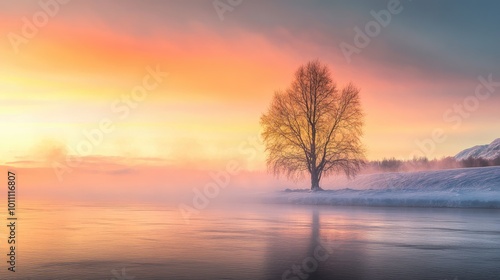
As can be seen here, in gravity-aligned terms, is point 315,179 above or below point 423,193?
above

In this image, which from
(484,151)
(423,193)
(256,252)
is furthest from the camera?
(484,151)

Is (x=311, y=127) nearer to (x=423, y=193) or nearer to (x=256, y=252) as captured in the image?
(x=423, y=193)

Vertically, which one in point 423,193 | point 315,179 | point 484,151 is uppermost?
point 484,151

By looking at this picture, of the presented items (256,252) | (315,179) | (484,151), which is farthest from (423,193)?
(484,151)

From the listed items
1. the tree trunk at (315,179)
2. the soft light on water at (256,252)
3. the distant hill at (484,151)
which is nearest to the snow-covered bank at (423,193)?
the tree trunk at (315,179)

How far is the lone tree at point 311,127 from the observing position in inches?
2053

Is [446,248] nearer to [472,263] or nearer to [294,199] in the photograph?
[472,263]

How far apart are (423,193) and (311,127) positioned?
13885mm

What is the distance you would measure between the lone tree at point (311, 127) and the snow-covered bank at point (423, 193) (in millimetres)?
3108

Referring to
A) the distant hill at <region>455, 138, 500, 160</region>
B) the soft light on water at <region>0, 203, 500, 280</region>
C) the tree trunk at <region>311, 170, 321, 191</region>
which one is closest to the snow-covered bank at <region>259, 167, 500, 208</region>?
the tree trunk at <region>311, 170, 321, 191</region>

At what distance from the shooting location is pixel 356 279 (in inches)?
453

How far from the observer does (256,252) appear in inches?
616

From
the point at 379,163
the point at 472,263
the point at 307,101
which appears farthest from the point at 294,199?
the point at 472,263

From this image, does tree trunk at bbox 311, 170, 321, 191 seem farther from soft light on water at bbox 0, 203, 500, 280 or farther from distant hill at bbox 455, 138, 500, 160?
distant hill at bbox 455, 138, 500, 160
